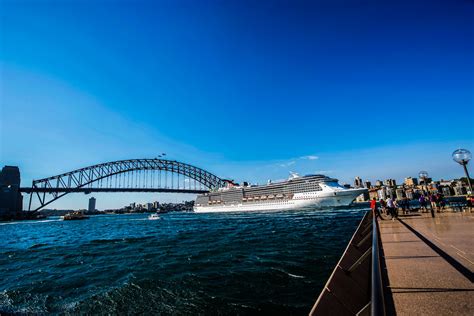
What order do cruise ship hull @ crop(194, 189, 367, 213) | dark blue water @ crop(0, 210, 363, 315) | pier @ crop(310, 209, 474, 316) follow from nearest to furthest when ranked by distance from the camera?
1. pier @ crop(310, 209, 474, 316)
2. dark blue water @ crop(0, 210, 363, 315)
3. cruise ship hull @ crop(194, 189, 367, 213)

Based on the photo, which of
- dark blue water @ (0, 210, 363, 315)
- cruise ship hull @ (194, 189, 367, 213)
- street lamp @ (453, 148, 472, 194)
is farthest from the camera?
cruise ship hull @ (194, 189, 367, 213)

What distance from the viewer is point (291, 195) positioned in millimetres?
56656

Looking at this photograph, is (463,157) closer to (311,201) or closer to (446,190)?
(311,201)

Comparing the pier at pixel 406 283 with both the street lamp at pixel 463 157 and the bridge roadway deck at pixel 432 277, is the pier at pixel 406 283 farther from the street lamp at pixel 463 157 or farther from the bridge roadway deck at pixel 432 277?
the street lamp at pixel 463 157

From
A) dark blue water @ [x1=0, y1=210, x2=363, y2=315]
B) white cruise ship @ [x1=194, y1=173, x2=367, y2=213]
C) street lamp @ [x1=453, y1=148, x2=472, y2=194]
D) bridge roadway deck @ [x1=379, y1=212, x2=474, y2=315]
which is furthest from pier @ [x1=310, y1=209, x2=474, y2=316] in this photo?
white cruise ship @ [x1=194, y1=173, x2=367, y2=213]

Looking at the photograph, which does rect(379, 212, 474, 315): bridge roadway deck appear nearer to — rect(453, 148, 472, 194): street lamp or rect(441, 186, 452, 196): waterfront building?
rect(453, 148, 472, 194): street lamp

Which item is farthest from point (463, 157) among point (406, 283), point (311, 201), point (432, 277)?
point (311, 201)

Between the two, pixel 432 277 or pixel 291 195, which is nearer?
pixel 432 277

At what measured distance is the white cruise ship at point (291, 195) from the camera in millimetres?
49625

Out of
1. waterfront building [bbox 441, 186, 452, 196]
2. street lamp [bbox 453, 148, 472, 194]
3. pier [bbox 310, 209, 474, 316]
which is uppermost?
street lamp [bbox 453, 148, 472, 194]

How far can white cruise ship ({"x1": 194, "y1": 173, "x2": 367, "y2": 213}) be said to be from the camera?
49.6m

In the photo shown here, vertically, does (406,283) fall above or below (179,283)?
above

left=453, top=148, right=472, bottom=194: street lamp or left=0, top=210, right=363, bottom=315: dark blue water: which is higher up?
left=453, top=148, right=472, bottom=194: street lamp

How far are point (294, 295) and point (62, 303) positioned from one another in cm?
564
